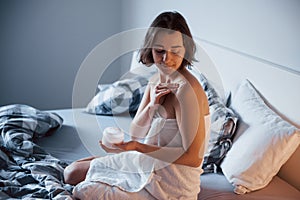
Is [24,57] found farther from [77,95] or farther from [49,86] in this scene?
[77,95]

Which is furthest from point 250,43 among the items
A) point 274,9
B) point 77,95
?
point 77,95

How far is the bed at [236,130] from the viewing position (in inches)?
63.9

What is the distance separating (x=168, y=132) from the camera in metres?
1.51

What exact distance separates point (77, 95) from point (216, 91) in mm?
1095

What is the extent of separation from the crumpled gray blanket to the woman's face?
1.87 ft

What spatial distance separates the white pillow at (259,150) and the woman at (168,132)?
20 cm

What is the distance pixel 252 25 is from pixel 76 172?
41.7 inches

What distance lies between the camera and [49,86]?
3557 millimetres

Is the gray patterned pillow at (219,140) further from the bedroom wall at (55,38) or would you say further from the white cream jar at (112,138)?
the bedroom wall at (55,38)

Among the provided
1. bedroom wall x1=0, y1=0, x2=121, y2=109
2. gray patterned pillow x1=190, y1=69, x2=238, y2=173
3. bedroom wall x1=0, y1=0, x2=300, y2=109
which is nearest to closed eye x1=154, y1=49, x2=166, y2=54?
gray patterned pillow x1=190, y1=69, x2=238, y2=173

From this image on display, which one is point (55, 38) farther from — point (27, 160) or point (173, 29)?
point (173, 29)

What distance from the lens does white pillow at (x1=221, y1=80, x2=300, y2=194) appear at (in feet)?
5.30

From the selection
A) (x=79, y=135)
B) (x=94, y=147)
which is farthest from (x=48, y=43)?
(x=94, y=147)

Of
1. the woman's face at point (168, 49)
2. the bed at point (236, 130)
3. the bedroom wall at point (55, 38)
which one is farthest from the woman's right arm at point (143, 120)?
the bedroom wall at point (55, 38)
